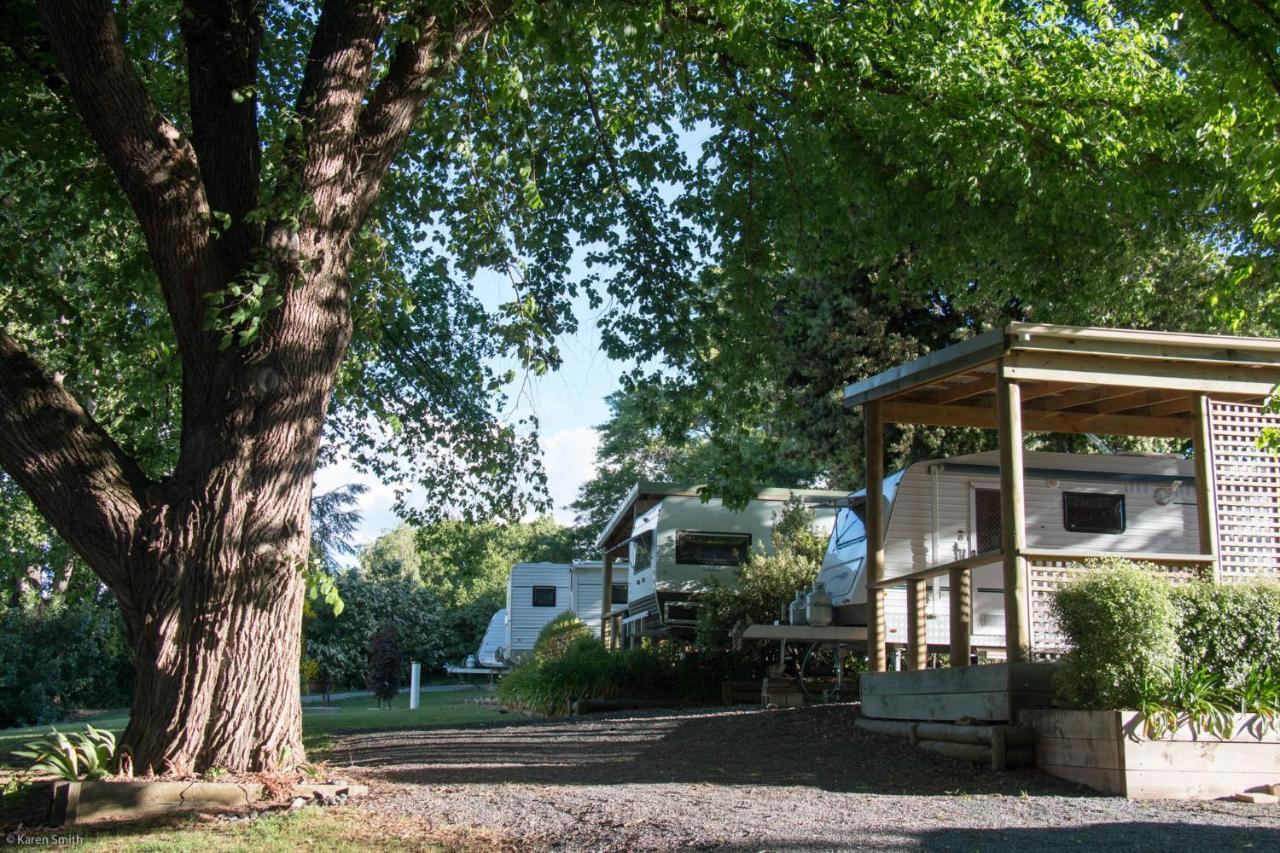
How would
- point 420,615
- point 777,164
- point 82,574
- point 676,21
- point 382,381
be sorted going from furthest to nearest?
1. point 420,615
2. point 382,381
3. point 82,574
4. point 777,164
5. point 676,21

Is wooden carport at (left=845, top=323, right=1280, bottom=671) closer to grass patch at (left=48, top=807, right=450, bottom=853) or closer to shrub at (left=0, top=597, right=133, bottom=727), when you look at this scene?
grass patch at (left=48, top=807, right=450, bottom=853)

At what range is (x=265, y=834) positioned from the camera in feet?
18.0

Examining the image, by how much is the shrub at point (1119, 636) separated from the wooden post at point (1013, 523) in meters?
0.67

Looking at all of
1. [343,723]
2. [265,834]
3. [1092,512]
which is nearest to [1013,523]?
[1092,512]

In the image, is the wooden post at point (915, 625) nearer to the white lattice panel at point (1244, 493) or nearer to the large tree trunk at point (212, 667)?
the white lattice panel at point (1244, 493)

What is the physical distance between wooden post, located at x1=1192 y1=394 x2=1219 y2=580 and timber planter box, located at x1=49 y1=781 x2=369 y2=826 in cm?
681

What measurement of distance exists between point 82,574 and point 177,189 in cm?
698

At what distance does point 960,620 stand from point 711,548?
9.22 metres

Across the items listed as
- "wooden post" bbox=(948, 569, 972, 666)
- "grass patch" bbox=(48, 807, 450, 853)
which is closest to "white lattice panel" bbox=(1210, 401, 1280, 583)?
"wooden post" bbox=(948, 569, 972, 666)

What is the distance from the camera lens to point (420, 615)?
32.7 m

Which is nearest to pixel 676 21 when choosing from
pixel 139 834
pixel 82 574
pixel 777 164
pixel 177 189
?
pixel 777 164

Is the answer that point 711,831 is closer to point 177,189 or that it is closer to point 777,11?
point 177,189

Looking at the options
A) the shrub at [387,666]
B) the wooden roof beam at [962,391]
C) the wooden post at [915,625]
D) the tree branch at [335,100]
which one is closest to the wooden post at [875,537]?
the wooden post at [915,625]

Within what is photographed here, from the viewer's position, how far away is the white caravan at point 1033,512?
12.1 m
